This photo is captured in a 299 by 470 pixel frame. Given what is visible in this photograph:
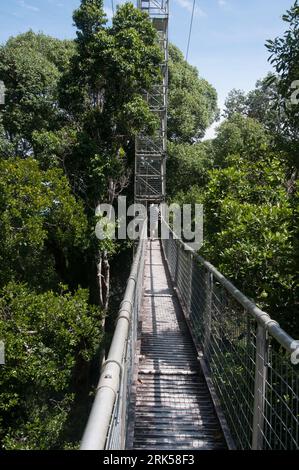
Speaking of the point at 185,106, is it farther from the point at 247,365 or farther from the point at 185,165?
the point at 247,365

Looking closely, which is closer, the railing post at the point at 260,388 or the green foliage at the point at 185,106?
the railing post at the point at 260,388

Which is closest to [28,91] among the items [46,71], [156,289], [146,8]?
[46,71]

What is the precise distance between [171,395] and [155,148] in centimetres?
1494

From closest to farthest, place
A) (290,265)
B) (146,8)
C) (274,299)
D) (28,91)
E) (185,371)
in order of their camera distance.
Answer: (290,265) → (274,299) → (185,371) → (28,91) → (146,8)

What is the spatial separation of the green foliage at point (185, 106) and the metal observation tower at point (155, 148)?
258cm

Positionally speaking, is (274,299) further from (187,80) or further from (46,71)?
(187,80)

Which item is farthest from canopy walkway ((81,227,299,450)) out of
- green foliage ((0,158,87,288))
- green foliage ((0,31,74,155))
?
green foliage ((0,31,74,155))

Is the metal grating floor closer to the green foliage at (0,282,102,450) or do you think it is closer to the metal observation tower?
the green foliage at (0,282,102,450)

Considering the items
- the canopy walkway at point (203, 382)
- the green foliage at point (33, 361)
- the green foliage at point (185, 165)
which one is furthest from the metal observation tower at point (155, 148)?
the canopy walkway at point (203, 382)

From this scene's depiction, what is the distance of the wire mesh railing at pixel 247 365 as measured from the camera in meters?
2.23

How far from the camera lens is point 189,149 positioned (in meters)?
20.4

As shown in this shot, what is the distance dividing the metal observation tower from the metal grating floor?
1200 cm

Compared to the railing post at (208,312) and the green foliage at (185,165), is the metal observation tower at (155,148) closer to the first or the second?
the green foliage at (185,165)

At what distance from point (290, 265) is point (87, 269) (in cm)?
1342
